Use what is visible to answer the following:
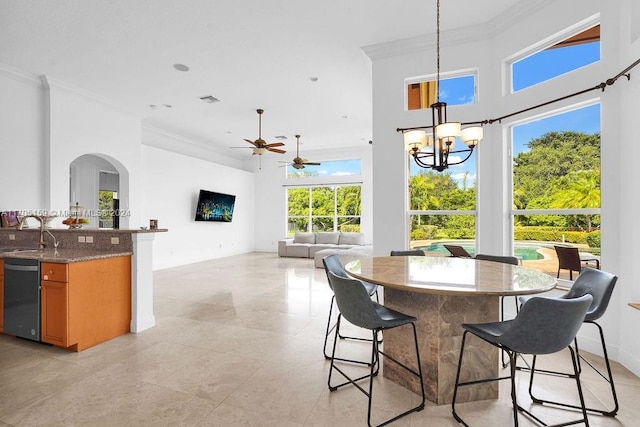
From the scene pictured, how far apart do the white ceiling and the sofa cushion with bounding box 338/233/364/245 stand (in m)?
4.22

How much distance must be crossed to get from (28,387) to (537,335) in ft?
11.1

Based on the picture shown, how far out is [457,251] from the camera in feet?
13.0

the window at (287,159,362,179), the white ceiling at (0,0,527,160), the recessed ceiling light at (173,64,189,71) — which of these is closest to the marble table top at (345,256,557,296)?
the white ceiling at (0,0,527,160)

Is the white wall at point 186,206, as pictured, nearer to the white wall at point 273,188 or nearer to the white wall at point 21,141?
the white wall at point 273,188

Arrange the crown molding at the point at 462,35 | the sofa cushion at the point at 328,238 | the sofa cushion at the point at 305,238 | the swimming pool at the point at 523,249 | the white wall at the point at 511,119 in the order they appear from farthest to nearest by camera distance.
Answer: the sofa cushion at the point at 305,238, the sofa cushion at the point at 328,238, the swimming pool at the point at 523,249, the crown molding at the point at 462,35, the white wall at the point at 511,119

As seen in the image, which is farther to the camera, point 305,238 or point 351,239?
point 305,238

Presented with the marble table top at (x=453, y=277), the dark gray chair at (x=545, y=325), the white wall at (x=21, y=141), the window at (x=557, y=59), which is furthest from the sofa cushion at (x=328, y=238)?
the dark gray chair at (x=545, y=325)

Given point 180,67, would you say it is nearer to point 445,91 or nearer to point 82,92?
point 82,92

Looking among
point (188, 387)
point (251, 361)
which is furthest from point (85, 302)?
point (251, 361)

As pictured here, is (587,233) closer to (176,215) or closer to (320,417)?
(320,417)

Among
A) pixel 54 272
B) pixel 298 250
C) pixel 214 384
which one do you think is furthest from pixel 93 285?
pixel 298 250

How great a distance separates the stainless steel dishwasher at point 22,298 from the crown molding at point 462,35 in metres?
4.51

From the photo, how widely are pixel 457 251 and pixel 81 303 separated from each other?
13.6 ft

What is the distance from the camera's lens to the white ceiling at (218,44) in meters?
3.31
